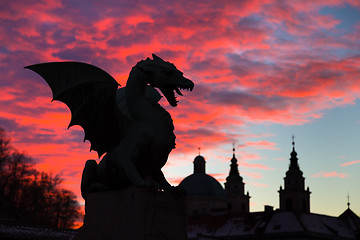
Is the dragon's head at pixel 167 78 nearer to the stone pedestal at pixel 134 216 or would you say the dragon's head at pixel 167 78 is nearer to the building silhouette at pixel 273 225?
the stone pedestal at pixel 134 216

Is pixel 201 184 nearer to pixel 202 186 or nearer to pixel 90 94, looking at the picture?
pixel 202 186

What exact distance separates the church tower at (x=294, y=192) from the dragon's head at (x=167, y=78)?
9144 cm

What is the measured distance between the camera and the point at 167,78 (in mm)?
7855

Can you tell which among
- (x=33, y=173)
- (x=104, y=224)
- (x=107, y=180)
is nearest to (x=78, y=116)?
(x=107, y=180)

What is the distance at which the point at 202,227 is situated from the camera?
60.6 m

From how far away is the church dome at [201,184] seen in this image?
308 ft

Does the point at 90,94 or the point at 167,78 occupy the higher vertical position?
the point at 167,78

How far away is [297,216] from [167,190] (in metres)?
48.7

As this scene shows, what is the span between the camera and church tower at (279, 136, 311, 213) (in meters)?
96.8

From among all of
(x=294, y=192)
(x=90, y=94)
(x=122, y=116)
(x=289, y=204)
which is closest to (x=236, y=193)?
(x=289, y=204)

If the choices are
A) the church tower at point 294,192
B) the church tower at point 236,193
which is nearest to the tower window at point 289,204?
the church tower at point 294,192

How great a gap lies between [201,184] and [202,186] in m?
0.37

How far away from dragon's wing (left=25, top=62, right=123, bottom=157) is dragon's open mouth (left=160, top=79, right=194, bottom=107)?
2.50 feet

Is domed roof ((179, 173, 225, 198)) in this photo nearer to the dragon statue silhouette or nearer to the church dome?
the church dome
